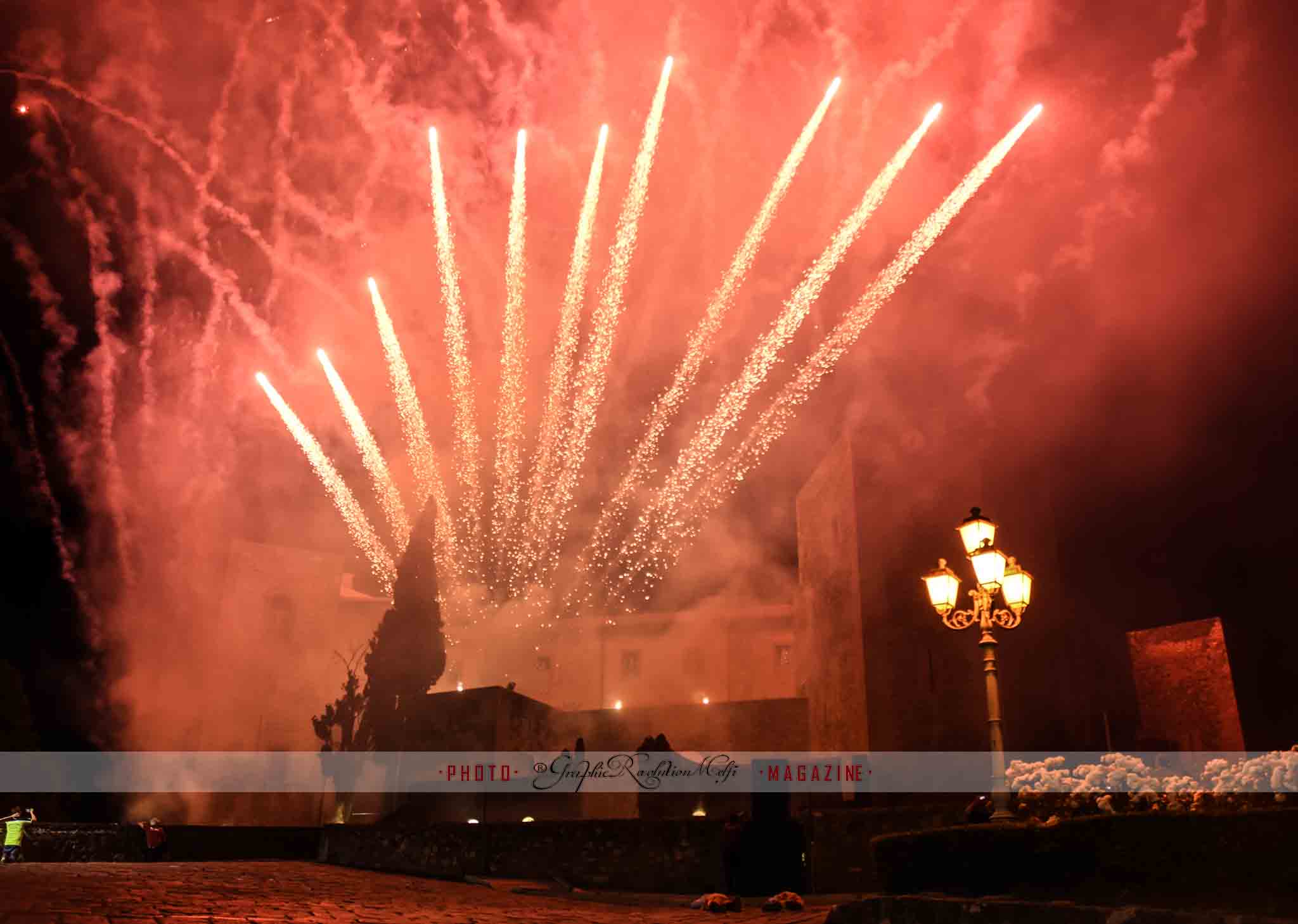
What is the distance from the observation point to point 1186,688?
2134cm

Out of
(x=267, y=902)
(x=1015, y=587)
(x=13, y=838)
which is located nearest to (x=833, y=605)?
(x=1015, y=587)

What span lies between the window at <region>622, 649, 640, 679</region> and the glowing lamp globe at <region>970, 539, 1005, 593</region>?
38.0 metres

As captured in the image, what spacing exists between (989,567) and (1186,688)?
15.0 m

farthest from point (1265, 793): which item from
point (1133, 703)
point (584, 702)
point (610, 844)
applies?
point (584, 702)

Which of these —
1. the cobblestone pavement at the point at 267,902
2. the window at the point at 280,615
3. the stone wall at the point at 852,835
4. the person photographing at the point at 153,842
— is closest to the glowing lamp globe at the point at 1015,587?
the cobblestone pavement at the point at 267,902

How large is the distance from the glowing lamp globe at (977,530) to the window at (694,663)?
36280 millimetres

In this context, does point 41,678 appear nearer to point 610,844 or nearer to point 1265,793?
point 610,844

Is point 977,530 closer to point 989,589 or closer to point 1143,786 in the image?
point 989,589

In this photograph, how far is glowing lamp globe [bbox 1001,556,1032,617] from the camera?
975 cm

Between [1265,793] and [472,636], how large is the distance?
41.6 metres
